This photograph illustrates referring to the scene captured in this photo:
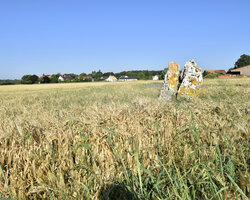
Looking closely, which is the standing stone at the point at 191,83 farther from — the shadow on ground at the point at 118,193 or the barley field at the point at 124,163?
the shadow on ground at the point at 118,193

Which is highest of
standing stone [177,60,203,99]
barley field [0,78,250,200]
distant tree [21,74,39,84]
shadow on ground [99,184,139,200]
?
distant tree [21,74,39,84]

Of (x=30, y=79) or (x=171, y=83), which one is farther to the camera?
(x=30, y=79)

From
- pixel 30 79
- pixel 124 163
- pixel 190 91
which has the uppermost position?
pixel 30 79

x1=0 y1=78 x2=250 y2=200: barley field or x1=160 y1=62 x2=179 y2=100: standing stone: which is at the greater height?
x1=160 y1=62 x2=179 y2=100: standing stone

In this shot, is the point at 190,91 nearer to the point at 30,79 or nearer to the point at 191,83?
the point at 191,83

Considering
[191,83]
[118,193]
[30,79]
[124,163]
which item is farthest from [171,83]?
[30,79]

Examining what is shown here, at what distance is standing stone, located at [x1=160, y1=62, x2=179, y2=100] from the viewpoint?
10.3 meters

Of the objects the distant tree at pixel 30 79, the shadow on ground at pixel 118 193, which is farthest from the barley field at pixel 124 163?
the distant tree at pixel 30 79

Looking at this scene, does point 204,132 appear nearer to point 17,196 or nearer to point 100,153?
point 100,153

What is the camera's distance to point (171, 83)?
10.6 metres

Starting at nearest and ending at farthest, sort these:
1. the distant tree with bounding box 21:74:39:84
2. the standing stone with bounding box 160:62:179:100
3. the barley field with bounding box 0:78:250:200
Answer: the barley field with bounding box 0:78:250:200 → the standing stone with bounding box 160:62:179:100 → the distant tree with bounding box 21:74:39:84

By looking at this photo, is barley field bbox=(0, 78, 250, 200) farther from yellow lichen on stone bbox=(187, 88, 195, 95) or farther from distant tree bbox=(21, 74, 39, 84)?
distant tree bbox=(21, 74, 39, 84)

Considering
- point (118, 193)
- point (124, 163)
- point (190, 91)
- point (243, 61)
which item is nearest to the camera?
point (118, 193)

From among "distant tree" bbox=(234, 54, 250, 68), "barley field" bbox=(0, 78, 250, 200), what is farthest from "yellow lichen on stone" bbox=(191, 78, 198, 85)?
"distant tree" bbox=(234, 54, 250, 68)
